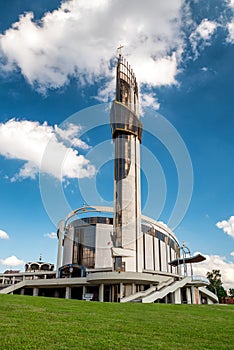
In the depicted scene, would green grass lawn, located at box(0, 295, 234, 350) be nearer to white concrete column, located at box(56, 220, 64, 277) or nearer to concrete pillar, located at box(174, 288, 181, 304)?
concrete pillar, located at box(174, 288, 181, 304)

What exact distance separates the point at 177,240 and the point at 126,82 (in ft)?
138

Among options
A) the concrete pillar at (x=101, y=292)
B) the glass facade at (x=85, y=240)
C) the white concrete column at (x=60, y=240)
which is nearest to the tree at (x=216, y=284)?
the glass facade at (x=85, y=240)

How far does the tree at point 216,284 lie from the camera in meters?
70.2

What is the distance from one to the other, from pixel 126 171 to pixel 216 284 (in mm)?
39646

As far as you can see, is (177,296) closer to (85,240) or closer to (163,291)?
(163,291)

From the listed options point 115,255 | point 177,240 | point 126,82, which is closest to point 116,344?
point 115,255

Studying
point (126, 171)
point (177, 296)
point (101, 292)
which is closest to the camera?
point (177, 296)

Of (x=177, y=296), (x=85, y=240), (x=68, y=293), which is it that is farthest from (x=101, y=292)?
(x=85, y=240)

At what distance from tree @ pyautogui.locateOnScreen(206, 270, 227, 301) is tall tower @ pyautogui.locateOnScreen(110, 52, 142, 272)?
104 feet

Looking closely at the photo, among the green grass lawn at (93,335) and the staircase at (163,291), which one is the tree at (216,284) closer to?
the staircase at (163,291)

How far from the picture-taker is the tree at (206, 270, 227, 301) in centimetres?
7024

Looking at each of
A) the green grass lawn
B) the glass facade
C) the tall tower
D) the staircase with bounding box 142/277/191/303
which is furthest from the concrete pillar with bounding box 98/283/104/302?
the green grass lawn

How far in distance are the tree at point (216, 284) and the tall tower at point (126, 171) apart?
3161 cm

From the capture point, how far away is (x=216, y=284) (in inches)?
2849
